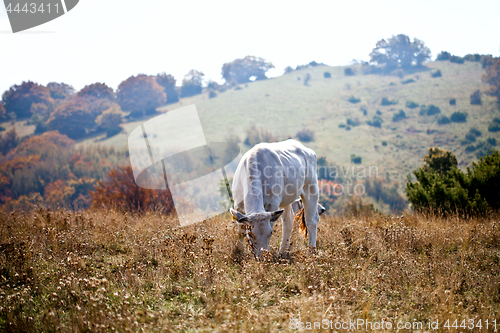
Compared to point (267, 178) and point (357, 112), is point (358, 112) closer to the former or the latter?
point (357, 112)

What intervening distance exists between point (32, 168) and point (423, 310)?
53.4m

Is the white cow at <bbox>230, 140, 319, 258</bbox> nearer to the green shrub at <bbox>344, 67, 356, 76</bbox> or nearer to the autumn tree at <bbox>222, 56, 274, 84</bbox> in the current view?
the autumn tree at <bbox>222, 56, 274, 84</bbox>

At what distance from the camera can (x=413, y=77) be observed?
10138cm

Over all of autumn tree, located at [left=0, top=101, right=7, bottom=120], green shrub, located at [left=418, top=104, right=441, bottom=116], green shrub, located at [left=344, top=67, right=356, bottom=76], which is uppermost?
autumn tree, located at [left=0, top=101, right=7, bottom=120]

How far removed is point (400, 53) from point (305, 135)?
7533cm

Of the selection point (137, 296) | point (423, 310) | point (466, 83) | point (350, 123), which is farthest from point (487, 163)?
point (466, 83)

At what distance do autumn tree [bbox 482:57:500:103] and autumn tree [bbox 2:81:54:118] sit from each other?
358ft

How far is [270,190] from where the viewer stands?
6.12m

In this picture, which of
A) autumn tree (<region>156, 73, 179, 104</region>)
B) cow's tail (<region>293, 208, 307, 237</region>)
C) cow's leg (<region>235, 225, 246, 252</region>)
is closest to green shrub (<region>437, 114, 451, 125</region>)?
autumn tree (<region>156, 73, 179, 104</region>)

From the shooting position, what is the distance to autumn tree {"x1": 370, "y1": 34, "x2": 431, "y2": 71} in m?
113

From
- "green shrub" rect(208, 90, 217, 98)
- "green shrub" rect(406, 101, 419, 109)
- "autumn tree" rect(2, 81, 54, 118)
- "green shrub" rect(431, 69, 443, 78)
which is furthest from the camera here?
"green shrub" rect(431, 69, 443, 78)

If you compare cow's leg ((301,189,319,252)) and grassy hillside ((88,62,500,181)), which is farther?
grassy hillside ((88,62,500,181))

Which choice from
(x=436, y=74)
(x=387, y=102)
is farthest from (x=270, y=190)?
(x=436, y=74)

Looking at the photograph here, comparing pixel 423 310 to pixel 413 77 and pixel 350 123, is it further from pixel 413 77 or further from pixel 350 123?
pixel 413 77
